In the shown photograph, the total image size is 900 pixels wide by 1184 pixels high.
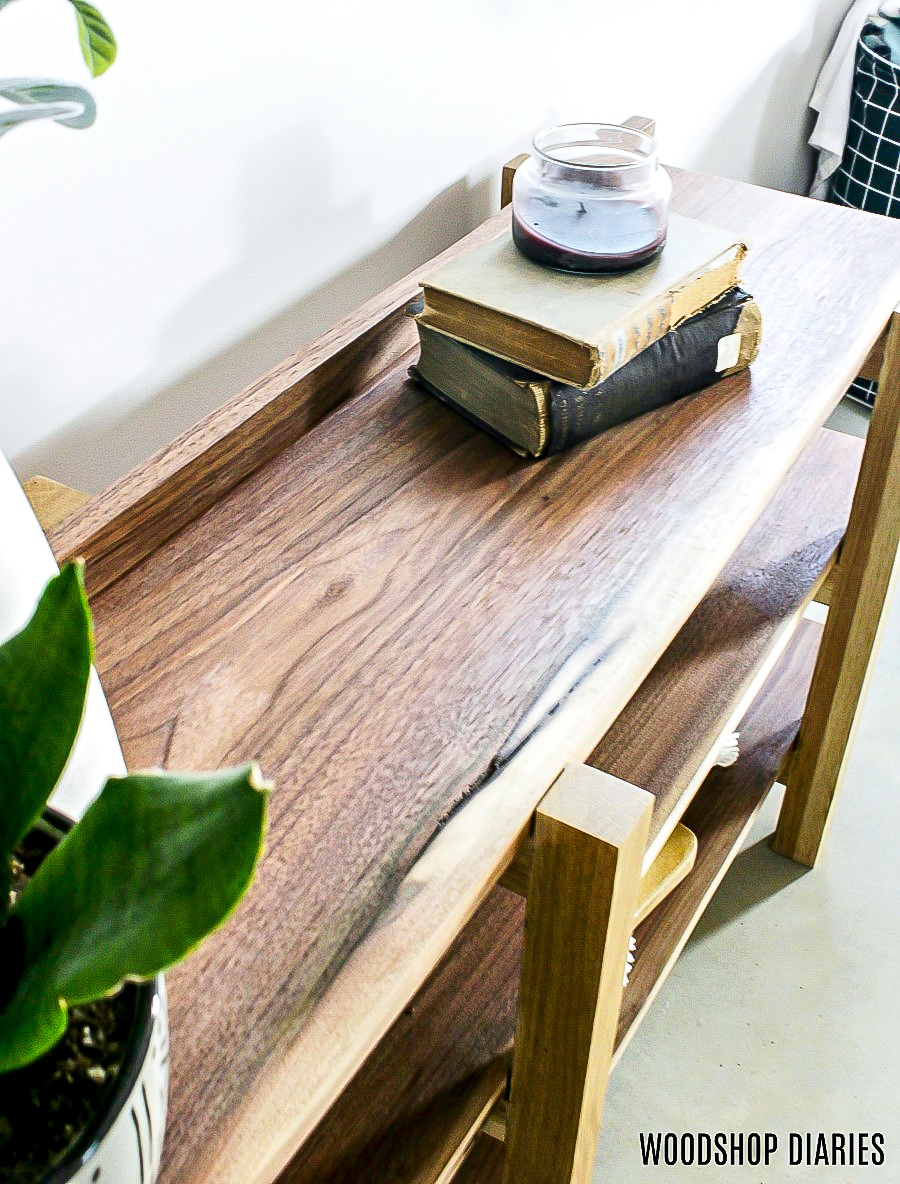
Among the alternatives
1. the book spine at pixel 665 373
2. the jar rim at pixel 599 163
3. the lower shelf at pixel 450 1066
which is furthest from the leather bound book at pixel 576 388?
the lower shelf at pixel 450 1066

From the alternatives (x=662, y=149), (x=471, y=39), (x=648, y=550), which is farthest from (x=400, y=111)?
(x=662, y=149)

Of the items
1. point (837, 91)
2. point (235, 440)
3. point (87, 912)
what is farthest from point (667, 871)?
point (837, 91)

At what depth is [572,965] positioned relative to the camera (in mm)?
551

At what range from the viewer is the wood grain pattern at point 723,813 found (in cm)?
91

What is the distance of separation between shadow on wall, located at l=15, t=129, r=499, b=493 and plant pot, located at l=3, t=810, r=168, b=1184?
435mm

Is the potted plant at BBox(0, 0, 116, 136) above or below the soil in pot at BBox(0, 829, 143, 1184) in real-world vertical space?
above

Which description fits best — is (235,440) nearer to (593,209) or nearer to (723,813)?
(593,209)

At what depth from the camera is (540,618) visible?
58 centimetres

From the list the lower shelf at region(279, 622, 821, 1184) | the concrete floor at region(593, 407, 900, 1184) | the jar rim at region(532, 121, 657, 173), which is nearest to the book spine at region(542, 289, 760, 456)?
the jar rim at region(532, 121, 657, 173)

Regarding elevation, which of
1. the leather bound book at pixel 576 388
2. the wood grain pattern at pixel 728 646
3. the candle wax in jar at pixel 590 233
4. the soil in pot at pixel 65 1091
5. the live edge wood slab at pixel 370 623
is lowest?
the wood grain pattern at pixel 728 646

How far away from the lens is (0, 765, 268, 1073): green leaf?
224 millimetres

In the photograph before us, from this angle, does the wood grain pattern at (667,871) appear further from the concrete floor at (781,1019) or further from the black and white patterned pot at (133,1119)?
the black and white patterned pot at (133,1119)

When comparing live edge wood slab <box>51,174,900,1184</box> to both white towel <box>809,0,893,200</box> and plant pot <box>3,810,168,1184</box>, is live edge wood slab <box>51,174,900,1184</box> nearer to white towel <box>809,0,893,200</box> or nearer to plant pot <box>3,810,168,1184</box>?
plant pot <box>3,810,168,1184</box>

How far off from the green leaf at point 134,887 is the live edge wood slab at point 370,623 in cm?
15
